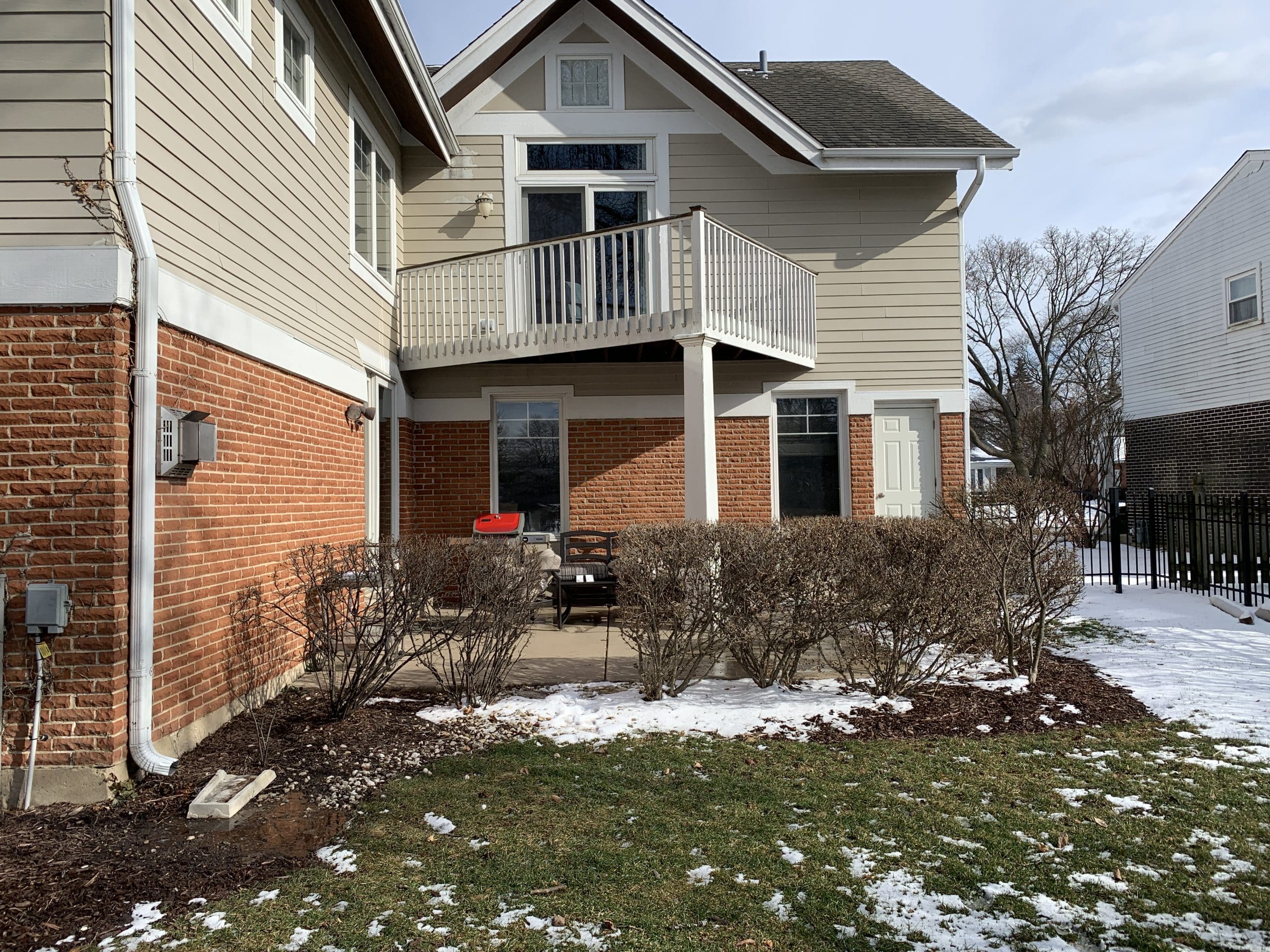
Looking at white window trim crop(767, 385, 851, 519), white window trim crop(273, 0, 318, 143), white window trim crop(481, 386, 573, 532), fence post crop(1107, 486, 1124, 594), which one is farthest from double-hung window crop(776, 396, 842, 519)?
white window trim crop(273, 0, 318, 143)

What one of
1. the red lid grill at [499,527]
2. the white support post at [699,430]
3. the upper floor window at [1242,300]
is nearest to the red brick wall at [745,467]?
the white support post at [699,430]

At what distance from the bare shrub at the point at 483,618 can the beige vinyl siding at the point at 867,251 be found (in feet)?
21.9

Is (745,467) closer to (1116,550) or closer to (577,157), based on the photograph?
(577,157)

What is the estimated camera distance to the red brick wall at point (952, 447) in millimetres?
11539

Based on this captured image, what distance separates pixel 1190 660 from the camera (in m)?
7.20

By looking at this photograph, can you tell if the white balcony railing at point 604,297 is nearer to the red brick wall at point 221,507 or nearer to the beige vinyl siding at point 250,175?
the beige vinyl siding at point 250,175

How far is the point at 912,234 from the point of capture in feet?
38.2

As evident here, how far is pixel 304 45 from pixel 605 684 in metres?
6.10

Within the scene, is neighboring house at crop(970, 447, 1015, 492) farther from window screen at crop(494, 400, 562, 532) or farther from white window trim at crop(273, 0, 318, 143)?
white window trim at crop(273, 0, 318, 143)

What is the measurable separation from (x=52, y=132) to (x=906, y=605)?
18.8 feet

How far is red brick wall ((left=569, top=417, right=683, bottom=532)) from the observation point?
446 inches

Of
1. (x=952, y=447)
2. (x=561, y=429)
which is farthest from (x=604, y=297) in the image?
(x=952, y=447)

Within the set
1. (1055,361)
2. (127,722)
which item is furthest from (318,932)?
(1055,361)

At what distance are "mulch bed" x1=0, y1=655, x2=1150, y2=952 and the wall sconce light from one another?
10.1ft
